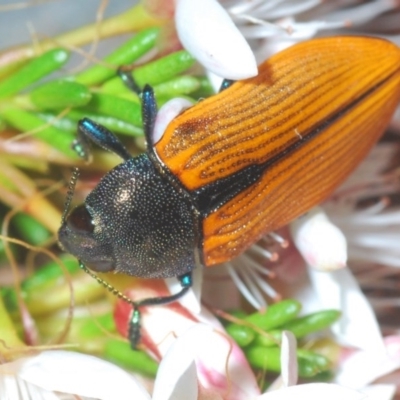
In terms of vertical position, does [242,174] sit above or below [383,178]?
above

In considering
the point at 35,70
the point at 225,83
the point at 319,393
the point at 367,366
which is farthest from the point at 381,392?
the point at 35,70

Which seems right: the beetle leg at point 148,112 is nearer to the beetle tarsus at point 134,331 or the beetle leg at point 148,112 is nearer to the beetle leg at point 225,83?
the beetle leg at point 225,83

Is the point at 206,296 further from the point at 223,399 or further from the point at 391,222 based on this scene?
the point at 391,222

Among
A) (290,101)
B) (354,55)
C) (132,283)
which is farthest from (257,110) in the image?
(132,283)

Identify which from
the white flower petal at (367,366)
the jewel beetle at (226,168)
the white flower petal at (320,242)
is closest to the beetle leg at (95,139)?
the jewel beetle at (226,168)

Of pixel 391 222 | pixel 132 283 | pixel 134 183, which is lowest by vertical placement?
pixel 391 222

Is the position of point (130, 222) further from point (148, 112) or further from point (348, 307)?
point (348, 307)
